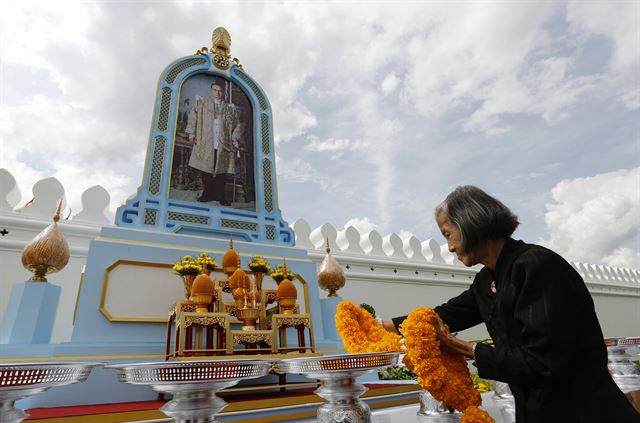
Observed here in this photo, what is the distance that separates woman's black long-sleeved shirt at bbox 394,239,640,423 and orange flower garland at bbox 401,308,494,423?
5.6 inches

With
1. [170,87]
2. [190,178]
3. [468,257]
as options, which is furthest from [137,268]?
[468,257]

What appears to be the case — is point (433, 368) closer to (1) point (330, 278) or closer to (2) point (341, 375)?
(2) point (341, 375)

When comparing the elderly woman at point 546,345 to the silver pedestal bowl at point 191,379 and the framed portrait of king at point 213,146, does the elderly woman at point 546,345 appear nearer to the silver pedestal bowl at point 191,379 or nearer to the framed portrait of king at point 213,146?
the silver pedestal bowl at point 191,379

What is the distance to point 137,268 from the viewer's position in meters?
3.56

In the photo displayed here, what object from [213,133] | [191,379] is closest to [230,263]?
[213,133]

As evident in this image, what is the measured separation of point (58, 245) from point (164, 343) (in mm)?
1283

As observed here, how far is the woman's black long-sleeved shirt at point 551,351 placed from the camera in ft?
3.15

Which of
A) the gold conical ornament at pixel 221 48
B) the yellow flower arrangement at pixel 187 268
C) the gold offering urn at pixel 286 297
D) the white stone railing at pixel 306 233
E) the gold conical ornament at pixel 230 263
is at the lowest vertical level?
the gold offering urn at pixel 286 297

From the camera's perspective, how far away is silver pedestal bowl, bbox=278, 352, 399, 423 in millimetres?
1189

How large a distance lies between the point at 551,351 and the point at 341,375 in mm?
661

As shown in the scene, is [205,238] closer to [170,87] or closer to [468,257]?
[170,87]

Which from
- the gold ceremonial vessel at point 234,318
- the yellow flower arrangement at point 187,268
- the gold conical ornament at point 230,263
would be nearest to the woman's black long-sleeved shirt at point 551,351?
the gold ceremonial vessel at point 234,318

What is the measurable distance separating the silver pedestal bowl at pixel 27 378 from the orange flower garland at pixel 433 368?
1.01 meters

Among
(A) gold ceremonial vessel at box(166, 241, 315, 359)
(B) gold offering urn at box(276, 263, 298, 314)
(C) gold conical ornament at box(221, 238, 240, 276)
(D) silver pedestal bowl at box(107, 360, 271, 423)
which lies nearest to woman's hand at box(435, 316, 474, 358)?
(D) silver pedestal bowl at box(107, 360, 271, 423)
